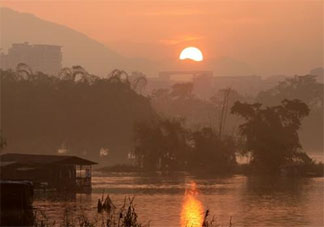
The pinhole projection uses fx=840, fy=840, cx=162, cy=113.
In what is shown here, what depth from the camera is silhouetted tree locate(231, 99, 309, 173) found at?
80.4m

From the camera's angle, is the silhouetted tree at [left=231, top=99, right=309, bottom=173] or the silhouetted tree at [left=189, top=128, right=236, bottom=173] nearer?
the silhouetted tree at [left=231, top=99, right=309, bottom=173]

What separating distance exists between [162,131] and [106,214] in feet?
132

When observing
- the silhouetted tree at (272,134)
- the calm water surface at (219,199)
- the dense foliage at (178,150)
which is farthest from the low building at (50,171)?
the silhouetted tree at (272,134)

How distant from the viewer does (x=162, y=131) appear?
83.9 meters

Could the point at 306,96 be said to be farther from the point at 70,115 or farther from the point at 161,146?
the point at 161,146

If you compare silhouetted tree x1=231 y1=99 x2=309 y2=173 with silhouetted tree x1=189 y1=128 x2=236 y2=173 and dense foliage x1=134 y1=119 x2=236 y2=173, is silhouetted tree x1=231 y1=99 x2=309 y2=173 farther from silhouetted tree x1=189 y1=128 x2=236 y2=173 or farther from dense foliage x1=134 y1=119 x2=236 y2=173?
dense foliage x1=134 y1=119 x2=236 y2=173

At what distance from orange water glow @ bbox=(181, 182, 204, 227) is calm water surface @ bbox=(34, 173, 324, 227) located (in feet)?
0.79

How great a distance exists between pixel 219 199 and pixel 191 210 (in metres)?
7.63

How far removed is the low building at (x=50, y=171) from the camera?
186 ft

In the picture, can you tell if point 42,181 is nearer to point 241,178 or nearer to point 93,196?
point 93,196

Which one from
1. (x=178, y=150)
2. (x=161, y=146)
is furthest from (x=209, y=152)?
(x=161, y=146)

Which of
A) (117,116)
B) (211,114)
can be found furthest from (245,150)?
(211,114)

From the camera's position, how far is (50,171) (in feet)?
191

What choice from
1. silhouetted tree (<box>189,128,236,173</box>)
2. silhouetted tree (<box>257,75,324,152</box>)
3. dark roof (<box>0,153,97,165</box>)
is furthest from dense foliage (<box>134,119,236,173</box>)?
silhouetted tree (<box>257,75,324,152</box>)
